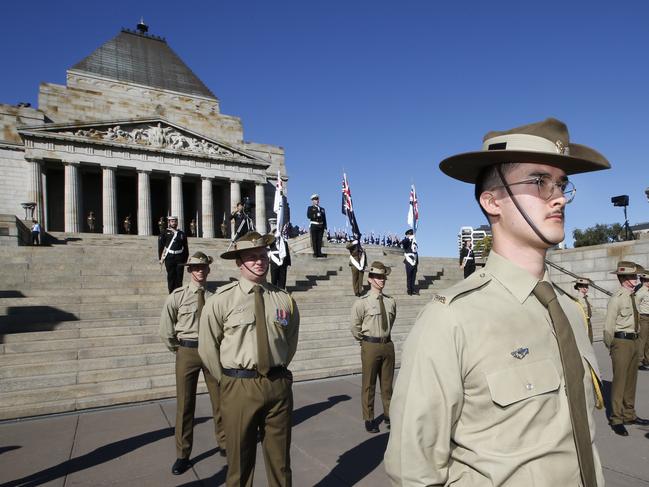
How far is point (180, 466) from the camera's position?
15.3ft

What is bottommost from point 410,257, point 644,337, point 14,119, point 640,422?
point 640,422

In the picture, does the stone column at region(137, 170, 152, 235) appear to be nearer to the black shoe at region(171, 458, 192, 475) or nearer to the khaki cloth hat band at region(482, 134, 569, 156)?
the black shoe at region(171, 458, 192, 475)

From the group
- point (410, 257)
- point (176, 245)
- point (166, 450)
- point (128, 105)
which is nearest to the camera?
point (166, 450)

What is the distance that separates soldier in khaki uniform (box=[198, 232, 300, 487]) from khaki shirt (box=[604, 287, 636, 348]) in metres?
4.72

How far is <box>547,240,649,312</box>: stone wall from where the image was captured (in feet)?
47.2

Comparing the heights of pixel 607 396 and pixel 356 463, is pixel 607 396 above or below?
below

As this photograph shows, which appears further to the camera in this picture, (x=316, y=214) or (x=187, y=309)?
(x=316, y=214)

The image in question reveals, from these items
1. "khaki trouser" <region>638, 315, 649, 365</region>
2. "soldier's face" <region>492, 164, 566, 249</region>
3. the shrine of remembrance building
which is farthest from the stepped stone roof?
"soldier's face" <region>492, 164, 566, 249</region>

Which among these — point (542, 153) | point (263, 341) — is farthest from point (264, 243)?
point (542, 153)

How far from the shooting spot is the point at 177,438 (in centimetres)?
482

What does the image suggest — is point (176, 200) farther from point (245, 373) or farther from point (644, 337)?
point (245, 373)

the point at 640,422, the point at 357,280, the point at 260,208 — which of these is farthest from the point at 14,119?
the point at 640,422

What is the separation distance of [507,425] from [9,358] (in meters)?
8.97

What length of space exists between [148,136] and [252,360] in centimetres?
3309
